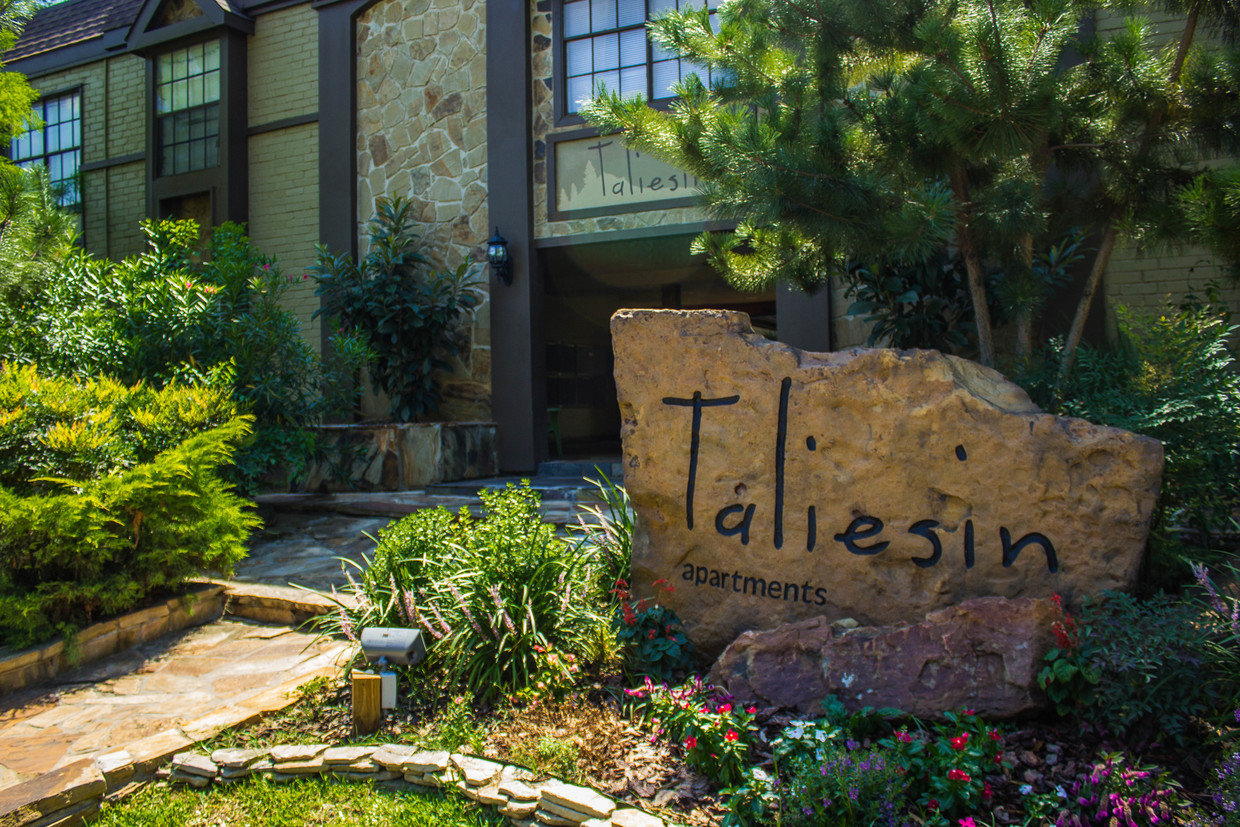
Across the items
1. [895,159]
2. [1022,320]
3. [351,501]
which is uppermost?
[895,159]

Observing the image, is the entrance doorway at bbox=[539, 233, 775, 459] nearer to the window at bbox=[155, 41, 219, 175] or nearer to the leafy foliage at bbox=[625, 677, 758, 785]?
the window at bbox=[155, 41, 219, 175]

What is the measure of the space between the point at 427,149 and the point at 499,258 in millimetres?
1883

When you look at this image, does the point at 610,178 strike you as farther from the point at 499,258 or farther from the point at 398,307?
the point at 398,307

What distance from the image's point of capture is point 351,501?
24.9ft

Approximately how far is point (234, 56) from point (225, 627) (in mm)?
8599

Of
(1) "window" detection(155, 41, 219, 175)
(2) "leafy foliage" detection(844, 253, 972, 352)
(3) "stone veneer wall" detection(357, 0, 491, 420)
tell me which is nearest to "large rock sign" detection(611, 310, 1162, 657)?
(2) "leafy foliage" detection(844, 253, 972, 352)

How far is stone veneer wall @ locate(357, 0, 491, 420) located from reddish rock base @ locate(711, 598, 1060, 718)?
660 cm

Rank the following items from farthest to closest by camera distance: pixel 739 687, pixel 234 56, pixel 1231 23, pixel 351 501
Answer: pixel 234 56, pixel 351 501, pixel 1231 23, pixel 739 687

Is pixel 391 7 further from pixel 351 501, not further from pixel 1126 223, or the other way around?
pixel 1126 223

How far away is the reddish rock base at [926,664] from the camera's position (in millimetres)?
2838

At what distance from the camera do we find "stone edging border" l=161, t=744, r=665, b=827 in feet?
8.59

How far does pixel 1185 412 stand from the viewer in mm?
3559

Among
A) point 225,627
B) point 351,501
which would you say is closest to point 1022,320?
point 225,627

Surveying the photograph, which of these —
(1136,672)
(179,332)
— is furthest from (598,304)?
(1136,672)
